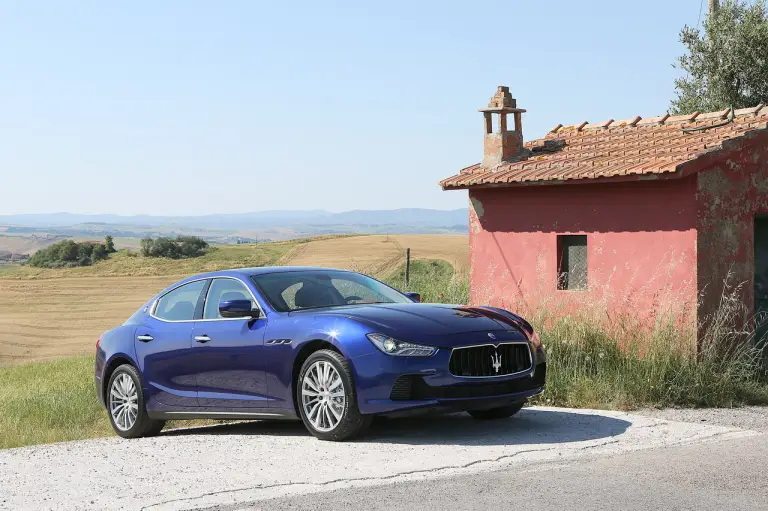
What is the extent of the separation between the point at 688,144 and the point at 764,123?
1.16m

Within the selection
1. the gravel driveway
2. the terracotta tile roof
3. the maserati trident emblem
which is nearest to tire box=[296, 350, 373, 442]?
the gravel driveway

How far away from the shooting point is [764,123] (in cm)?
1628

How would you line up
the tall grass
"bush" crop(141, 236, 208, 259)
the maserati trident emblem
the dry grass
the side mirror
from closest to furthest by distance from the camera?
1. the maserati trident emblem
2. the side mirror
3. the tall grass
4. the dry grass
5. "bush" crop(141, 236, 208, 259)

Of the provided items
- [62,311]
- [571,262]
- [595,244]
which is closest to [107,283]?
[62,311]

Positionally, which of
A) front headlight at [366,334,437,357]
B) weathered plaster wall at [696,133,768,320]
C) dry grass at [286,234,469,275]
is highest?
weathered plaster wall at [696,133,768,320]

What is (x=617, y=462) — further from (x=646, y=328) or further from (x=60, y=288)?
(x=60, y=288)

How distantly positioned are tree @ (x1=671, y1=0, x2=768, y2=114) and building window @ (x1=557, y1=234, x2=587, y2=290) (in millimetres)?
12531

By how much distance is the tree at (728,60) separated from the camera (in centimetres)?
2702

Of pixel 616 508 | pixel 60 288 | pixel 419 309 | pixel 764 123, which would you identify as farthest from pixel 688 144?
pixel 60 288

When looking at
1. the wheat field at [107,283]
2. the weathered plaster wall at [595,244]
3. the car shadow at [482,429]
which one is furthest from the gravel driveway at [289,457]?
the wheat field at [107,283]

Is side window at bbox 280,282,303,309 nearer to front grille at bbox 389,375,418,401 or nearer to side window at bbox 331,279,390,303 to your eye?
side window at bbox 331,279,390,303

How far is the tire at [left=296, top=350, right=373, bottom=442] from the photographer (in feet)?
29.3

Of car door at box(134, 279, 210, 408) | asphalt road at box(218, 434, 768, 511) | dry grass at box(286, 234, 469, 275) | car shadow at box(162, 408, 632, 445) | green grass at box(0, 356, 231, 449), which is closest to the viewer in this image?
asphalt road at box(218, 434, 768, 511)

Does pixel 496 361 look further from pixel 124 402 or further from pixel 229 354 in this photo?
pixel 124 402
